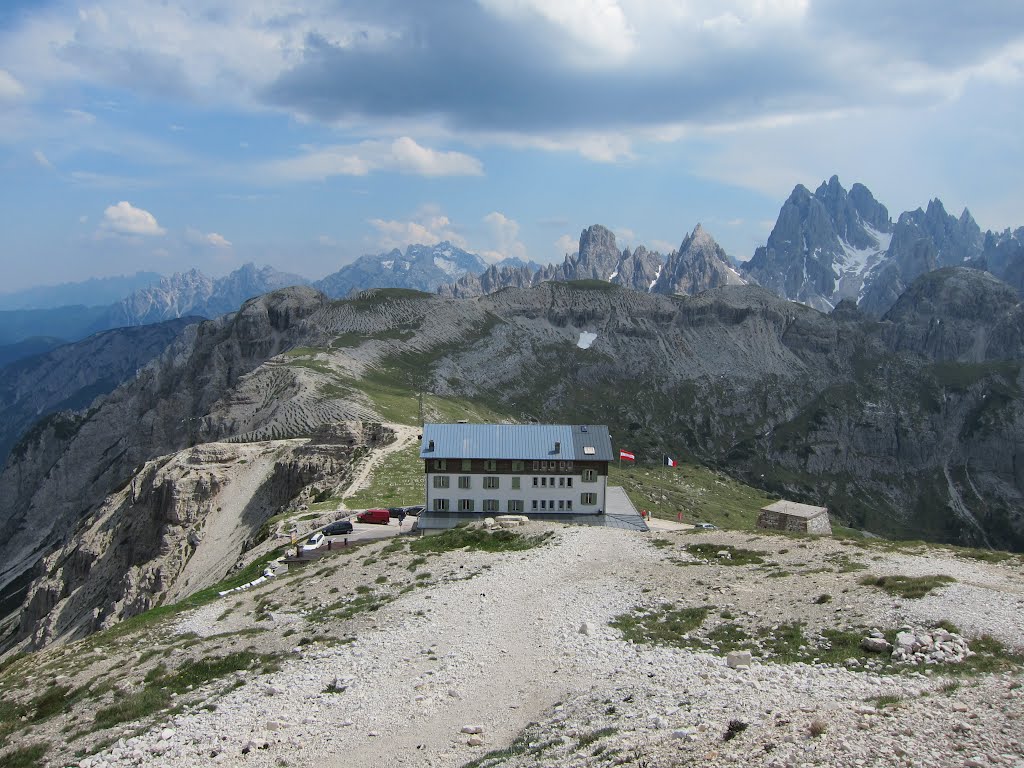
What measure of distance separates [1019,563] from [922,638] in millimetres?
18118

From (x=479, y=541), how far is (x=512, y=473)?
53.6ft

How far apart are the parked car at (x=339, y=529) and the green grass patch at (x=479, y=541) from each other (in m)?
10.5

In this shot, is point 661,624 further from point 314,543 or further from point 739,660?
point 314,543

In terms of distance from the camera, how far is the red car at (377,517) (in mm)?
66938

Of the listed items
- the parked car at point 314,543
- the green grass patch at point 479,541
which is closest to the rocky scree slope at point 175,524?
the parked car at point 314,543

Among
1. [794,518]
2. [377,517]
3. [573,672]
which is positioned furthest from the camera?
[794,518]

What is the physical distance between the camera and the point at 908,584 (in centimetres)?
3325

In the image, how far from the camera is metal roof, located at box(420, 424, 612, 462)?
67625 mm

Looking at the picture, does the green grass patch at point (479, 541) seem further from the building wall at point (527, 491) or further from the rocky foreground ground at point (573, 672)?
the building wall at point (527, 491)

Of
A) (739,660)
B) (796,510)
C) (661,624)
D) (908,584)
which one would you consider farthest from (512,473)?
(739,660)

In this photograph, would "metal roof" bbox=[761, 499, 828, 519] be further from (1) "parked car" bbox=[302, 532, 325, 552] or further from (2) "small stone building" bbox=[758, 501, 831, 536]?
(1) "parked car" bbox=[302, 532, 325, 552]

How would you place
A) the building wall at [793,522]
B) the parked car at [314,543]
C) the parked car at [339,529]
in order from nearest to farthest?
the parked car at [314,543] → the parked car at [339,529] → the building wall at [793,522]

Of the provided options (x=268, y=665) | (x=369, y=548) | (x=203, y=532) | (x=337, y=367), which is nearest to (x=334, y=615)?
(x=268, y=665)

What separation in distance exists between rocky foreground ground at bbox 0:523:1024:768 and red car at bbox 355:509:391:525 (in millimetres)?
20563
